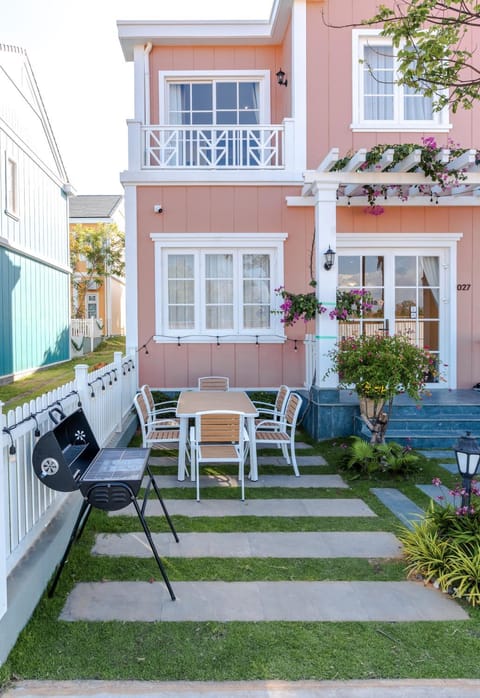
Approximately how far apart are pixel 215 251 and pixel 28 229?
7142mm

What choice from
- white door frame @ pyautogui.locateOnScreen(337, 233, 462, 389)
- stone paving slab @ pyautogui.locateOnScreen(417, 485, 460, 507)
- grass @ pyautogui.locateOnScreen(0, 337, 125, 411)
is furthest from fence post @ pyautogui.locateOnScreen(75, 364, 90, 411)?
white door frame @ pyautogui.locateOnScreen(337, 233, 462, 389)

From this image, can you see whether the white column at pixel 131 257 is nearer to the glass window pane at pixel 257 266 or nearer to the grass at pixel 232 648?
the glass window pane at pixel 257 266

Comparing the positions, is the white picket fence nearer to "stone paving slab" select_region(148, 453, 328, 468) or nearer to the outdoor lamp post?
"stone paving slab" select_region(148, 453, 328, 468)

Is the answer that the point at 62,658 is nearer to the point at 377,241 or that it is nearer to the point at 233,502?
the point at 233,502

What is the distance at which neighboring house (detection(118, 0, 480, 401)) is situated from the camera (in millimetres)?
7844

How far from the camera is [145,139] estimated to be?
7949 millimetres

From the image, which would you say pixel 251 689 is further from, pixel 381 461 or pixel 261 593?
pixel 381 461

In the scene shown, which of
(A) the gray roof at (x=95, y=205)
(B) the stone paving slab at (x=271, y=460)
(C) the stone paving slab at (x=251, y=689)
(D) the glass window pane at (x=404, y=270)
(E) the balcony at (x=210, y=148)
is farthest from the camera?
(A) the gray roof at (x=95, y=205)

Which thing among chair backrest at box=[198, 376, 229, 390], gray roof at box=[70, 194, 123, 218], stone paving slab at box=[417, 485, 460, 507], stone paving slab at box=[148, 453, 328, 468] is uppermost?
gray roof at box=[70, 194, 123, 218]

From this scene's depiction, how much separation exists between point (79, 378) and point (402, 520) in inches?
116

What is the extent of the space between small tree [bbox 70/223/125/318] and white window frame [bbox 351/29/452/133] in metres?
15.3

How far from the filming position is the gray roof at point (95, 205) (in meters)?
23.4

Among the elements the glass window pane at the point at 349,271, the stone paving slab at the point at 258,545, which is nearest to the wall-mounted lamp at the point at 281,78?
the glass window pane at the point at 349,271

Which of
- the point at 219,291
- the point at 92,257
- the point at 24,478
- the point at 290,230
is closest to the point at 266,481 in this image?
the point at 24,478
